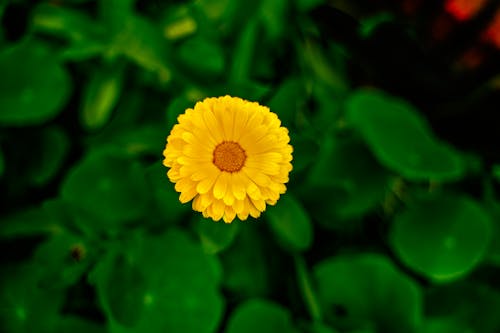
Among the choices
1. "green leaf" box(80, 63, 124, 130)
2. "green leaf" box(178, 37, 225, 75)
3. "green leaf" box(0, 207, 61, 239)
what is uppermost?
"green leaf" box(178, 37, 225, 75)

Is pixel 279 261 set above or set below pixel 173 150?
below

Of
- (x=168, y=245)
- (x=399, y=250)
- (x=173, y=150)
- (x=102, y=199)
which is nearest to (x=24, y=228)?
(x=102, y=199)

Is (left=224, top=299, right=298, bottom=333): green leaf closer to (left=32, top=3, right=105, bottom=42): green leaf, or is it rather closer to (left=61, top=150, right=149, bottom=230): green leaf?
(left=61, top=150, right=149, bottom=230): green leaf

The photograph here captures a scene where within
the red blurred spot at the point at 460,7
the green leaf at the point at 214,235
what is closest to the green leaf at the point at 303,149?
the green leaf at the point at 214,235

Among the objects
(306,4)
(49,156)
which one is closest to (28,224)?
(49,156)

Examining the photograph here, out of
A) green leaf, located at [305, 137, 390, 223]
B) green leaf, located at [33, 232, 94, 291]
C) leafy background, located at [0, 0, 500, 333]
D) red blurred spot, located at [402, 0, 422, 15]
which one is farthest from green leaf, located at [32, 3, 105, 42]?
red blurred spot, located at [402, 0, 422, 15]

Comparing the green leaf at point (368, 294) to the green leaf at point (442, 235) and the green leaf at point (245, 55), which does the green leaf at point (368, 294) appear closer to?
the green leaf at point (442, 235)

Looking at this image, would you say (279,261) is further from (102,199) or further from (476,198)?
(476,198)

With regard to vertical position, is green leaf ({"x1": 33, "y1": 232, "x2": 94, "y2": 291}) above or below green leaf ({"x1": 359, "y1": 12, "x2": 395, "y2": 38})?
below
